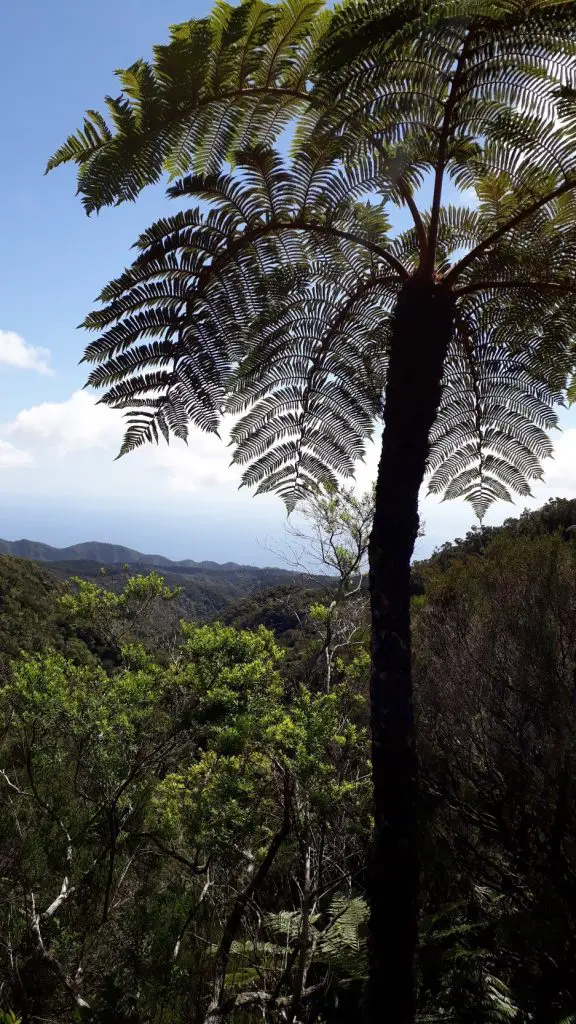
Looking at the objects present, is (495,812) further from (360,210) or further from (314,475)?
(360,210)

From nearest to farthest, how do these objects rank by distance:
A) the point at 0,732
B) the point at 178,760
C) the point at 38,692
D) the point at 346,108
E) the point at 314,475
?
the point at 346,108 < the point at 314,475 < the point at 38,692 < the point at 178,760 < the point at 0,732

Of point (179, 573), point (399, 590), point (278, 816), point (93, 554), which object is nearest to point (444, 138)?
point (399, 590)

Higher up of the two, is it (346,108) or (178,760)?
(346,108)

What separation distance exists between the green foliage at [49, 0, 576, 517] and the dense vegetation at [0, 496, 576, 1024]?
77.9 inches

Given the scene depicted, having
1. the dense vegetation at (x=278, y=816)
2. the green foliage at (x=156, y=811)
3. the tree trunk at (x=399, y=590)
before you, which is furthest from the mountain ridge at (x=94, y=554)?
the tree trunk at (x=399, y=590)

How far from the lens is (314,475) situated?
102 inches

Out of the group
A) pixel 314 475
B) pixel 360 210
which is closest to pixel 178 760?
pixel 314 475

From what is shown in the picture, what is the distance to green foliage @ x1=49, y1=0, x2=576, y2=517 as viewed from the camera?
5.18 ft

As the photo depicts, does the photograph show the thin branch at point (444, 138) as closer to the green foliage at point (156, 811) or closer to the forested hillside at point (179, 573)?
the green foliage at point (156, 811)

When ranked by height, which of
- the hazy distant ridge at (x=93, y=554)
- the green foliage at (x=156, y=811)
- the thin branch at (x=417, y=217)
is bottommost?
the green foliage at (x=156, y=811)

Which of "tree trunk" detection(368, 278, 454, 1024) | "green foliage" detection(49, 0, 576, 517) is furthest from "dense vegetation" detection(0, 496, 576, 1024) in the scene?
"green foliage" detection(49, 0, 576, 517)

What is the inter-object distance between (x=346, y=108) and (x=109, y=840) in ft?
26.0

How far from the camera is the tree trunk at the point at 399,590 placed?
1646 millimetres

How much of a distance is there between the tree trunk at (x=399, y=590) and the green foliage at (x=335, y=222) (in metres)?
0.27
